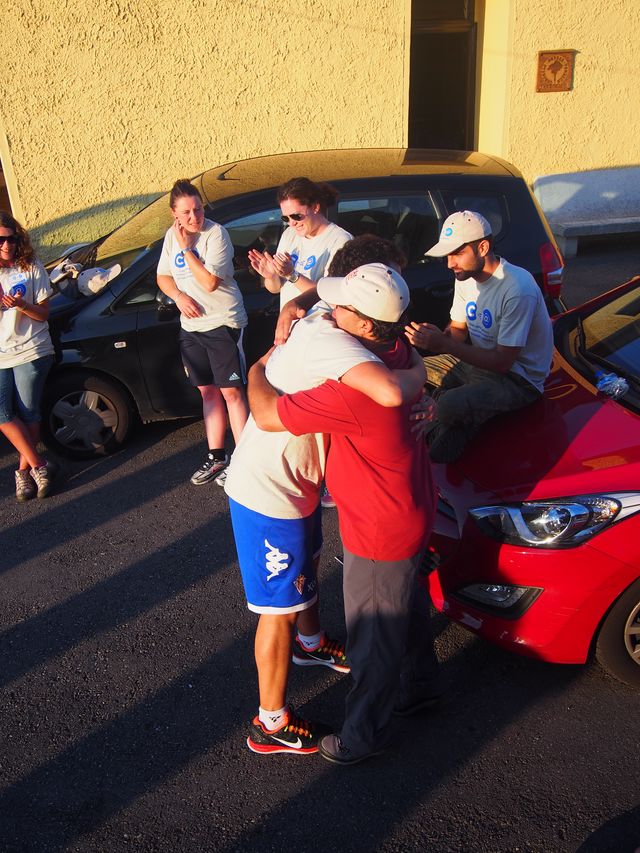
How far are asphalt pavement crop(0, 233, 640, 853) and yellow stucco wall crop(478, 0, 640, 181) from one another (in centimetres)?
A: 782

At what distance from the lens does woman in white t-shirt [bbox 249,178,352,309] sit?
3.98 meters

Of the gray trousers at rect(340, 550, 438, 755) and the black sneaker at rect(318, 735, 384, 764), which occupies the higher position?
the gray trousers at rect(340, 550, 438, 755)

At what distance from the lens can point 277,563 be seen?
8.76 feet

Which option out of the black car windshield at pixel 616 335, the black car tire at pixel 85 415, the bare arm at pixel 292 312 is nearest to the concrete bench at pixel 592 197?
the black car windshield at pixel 616 335

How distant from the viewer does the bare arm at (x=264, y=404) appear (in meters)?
2.41

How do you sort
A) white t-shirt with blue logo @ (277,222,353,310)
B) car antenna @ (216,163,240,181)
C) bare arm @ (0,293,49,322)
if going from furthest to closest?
car antenna @ (216,163,240,181) < bare arm @ (0,293,49,322) < white t-shirt with blue logo @ (277,222,353,310)

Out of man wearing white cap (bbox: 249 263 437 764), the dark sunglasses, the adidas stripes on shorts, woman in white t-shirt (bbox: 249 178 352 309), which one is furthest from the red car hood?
the adidas stripes on shorts

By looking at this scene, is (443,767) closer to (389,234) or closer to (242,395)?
(242,395)

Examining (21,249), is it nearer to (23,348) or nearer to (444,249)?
(23,348)

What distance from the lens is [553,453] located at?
3156 millimetres

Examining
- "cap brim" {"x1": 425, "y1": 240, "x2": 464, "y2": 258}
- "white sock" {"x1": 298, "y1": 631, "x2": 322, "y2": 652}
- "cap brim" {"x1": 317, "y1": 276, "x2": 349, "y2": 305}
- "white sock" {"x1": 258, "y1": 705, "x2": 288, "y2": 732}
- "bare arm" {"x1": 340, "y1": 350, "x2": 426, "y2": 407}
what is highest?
"cap brim" {"x1": 317, "y1": 276, "x2": 349, "y2": 305}

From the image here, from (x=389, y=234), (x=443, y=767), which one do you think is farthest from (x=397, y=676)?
(x=389, y=234)

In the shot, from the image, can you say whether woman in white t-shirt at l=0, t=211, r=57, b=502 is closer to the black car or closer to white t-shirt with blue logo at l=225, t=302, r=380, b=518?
the black car

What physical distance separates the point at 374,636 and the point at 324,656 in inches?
30.8
